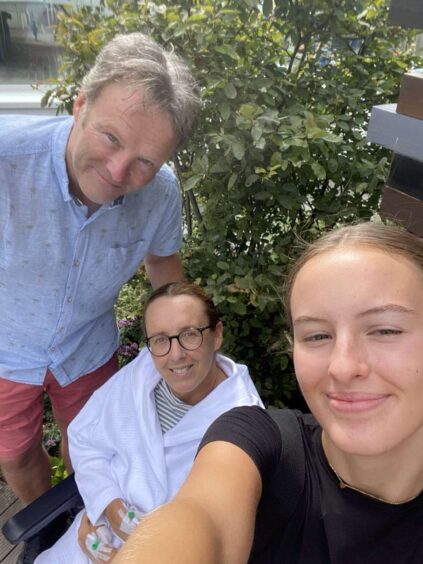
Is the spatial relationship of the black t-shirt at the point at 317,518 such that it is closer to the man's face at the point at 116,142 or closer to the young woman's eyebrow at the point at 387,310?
the young woman's eyebrow at the point at 387,310

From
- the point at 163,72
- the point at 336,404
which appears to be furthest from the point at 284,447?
the point at 163,72

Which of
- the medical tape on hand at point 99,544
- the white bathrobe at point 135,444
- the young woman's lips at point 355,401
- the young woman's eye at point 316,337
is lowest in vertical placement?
the medical tape on hand at point 99,544

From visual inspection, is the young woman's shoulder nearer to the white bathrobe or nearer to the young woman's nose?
the young woman's nose

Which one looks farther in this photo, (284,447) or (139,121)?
(139,121)

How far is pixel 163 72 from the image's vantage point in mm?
1389

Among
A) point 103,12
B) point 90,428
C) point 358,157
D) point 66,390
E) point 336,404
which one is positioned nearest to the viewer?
point 336,404

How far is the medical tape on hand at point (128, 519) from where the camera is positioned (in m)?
1.51

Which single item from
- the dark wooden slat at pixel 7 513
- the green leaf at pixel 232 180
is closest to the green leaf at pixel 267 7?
the green leaf at pixel 232 180

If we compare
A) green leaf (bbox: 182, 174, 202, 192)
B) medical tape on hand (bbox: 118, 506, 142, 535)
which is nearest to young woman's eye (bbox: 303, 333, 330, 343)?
medical tape on hand (bbox: 118, 506, 142, 535)

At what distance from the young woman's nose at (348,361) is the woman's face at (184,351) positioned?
741 mm

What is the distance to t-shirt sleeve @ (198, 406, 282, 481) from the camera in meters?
1.04

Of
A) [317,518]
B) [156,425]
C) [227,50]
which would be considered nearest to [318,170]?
[227,50]

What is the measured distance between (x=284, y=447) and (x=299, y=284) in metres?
0.36

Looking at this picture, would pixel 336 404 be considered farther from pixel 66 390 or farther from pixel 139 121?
pixel 66 390
